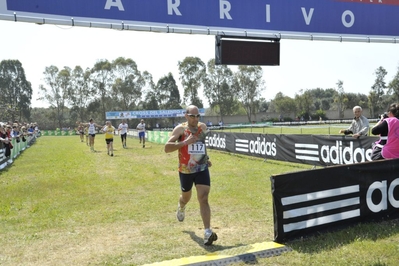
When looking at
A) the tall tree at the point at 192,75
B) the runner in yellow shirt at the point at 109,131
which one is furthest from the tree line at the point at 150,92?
the runner in yellow shirt at the point at 109,131

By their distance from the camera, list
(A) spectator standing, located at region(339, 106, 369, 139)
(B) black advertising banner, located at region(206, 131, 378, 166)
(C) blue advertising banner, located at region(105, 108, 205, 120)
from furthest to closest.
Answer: (C) blue advertising banner, located at region(105, 108, 205, 120) → (B) black advertising banner, located at region(206, 131, 378, 166) → (A) spectator standing, located at region(339, 106, 369, 139)

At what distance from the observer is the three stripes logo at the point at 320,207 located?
503cm

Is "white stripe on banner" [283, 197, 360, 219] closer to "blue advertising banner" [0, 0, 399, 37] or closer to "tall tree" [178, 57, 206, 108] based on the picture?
"blue advertising banner" [0, 0, 399, 37]

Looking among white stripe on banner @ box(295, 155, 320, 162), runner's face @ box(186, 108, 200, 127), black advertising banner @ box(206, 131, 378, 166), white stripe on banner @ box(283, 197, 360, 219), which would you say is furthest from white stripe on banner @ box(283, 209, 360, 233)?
white stripe on banner @ box(295, 155, 320, 162)

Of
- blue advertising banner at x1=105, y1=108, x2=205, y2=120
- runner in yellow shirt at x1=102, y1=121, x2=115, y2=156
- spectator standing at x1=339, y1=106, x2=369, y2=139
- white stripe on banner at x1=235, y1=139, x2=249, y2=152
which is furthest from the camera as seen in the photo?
blue advertising banner at x1=105, y1=108, x2=205, y2=120

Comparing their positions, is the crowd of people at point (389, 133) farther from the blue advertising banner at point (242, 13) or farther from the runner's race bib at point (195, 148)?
the blue advertising banner at point (242, 13)

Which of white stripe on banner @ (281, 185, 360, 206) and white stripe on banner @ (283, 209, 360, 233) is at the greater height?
white stripe on banner @ (281, 185, 360, 206)

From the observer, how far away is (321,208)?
525 centimetres

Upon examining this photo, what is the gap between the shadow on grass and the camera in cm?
480

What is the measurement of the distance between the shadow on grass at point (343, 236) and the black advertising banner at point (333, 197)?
9 centimetres

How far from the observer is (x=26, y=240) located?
219 inches

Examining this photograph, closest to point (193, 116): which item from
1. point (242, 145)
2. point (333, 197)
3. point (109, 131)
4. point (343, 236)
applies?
point (333, 197)

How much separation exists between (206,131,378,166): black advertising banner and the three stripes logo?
15.9ft

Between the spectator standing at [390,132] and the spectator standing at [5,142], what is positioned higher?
the spectator standing at [390,132]
